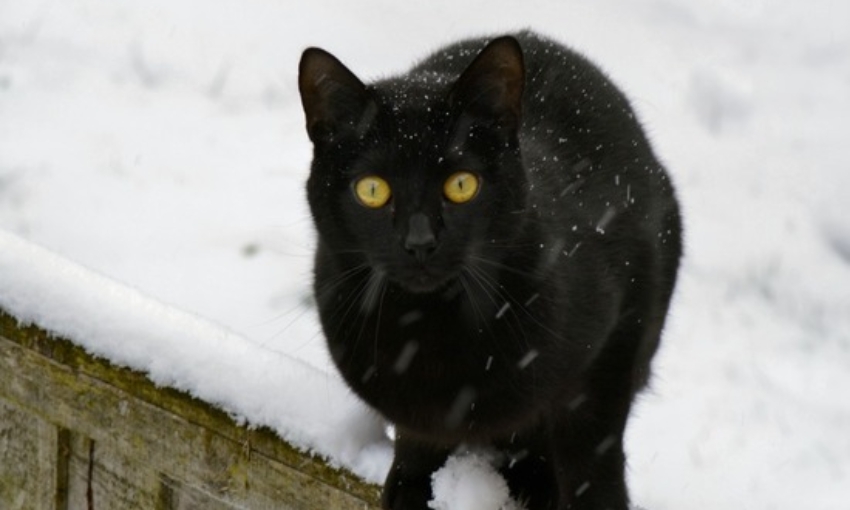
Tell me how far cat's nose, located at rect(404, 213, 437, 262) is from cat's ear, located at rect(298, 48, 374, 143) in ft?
0.65

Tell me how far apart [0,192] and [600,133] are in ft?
7.27

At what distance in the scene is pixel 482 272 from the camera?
6.51 feet

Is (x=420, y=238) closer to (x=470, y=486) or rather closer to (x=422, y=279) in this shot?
(x=422, y=279)

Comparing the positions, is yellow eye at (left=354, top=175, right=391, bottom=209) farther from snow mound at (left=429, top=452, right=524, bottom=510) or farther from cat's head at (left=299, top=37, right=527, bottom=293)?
snow mound at (left=429, top=452, right=524, bottom=510)

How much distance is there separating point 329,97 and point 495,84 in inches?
10.0

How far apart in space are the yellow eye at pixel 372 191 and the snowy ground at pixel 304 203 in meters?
0.52

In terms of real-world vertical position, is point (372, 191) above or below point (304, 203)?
below

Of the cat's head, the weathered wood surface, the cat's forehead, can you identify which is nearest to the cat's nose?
the cat's head

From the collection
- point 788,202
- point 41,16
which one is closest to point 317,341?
point 788,202

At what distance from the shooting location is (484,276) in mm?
1990

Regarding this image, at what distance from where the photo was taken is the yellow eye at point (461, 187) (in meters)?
1.90

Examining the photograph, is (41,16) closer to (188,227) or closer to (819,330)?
(188,227)

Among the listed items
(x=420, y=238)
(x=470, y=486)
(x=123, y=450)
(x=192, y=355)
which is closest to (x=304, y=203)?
(x=192, y=355)

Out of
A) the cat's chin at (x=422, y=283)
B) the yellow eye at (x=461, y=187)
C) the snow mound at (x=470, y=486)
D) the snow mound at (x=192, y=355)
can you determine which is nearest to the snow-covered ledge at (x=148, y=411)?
the snow mound at (x=192, y=355)
